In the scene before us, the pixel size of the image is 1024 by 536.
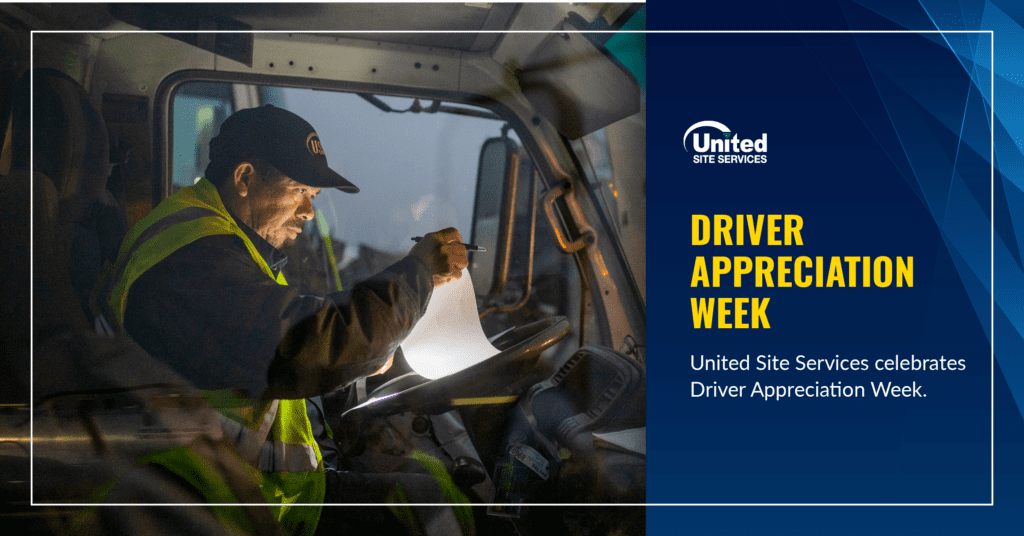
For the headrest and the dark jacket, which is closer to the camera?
the dark jacket

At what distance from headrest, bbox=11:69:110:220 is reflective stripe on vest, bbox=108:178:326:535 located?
6.1 inches

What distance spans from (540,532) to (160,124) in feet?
4.21

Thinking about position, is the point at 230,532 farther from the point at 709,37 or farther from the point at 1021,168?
the point at 1021,168

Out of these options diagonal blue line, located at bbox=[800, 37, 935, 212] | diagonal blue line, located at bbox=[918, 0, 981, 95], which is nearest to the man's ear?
diagonal blue line, located at bbox=[800, 37, 935, 212]

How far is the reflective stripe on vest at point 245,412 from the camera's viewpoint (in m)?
1.13

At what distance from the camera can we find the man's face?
122 centimetres

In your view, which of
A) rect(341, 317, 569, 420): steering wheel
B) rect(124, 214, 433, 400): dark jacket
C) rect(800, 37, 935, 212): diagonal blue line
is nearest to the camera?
rect(124, 214, 433, 400): dark jacket

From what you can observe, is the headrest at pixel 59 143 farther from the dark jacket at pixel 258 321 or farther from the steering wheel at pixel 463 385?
the steering wheel at pixel 463 385

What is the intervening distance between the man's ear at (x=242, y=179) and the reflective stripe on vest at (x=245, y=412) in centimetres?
5

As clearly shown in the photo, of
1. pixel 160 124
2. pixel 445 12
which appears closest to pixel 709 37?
pixel 445 12

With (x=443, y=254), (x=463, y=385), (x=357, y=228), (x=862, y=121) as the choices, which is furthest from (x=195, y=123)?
(x=862, y=121)

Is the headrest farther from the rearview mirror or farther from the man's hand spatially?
the rearview mirror

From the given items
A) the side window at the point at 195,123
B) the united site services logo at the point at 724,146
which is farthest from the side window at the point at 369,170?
the united site services logo at the point at 724,146

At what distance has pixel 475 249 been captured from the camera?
52.8 inches
